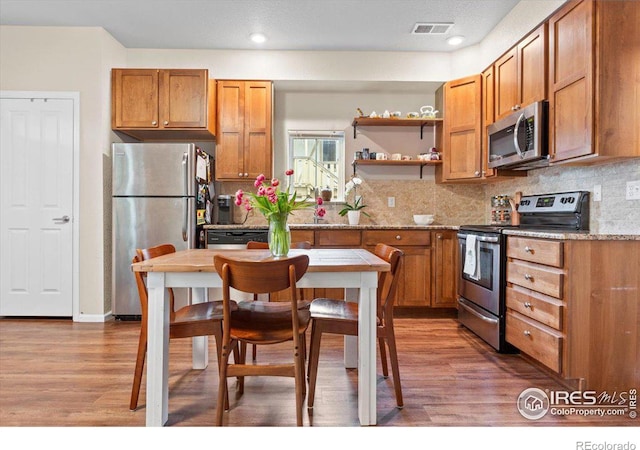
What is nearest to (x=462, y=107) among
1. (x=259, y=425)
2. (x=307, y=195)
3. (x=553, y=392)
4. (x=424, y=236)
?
(x=424, y=236)

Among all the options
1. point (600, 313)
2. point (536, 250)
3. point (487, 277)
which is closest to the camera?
point (600, 313)

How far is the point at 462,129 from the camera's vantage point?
12.2 feet

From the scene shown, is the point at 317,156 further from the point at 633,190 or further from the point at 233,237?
the point at 633,190

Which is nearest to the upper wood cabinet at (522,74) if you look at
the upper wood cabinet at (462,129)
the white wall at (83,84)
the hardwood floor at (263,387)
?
the upper wood cabinet at (462,129)

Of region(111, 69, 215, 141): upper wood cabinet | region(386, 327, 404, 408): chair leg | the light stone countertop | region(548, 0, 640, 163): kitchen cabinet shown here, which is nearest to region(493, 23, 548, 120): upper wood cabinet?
region(548, 0, 640, 163): kitchen cabinet

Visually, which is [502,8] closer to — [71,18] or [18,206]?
[71,18]

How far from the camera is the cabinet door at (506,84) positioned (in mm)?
3022

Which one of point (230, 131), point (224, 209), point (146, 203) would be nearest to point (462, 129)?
point (230, 131)

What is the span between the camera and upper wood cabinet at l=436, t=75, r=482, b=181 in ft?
11.8

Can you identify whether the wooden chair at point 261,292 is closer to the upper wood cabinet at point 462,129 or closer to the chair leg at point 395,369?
the chair leg at point 395,369

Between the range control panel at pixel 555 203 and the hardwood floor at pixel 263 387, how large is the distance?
1.14 meters

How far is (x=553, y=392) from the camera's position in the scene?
83.4 inches

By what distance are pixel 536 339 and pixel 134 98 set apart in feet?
13.2

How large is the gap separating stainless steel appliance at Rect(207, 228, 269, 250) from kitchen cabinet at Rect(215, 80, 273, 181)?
656 mm
